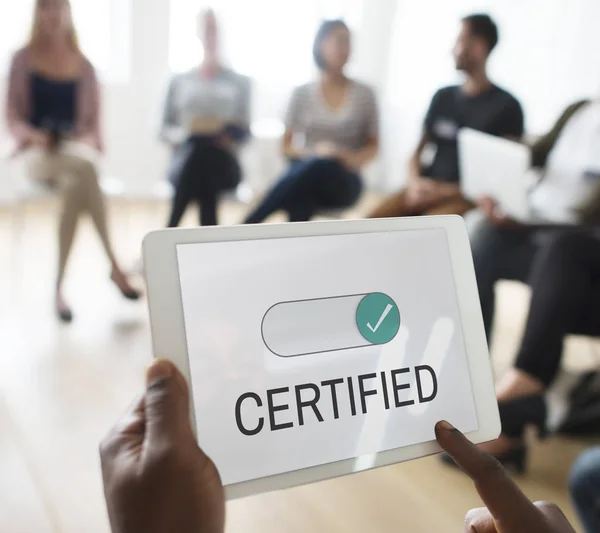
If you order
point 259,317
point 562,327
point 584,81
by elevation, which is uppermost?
point 584,81

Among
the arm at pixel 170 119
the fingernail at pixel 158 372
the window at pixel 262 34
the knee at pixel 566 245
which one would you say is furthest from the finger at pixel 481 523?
the window at pixel 262 34

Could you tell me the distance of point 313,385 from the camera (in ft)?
1.61

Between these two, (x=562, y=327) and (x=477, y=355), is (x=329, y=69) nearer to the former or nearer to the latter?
(x=562, y=327)

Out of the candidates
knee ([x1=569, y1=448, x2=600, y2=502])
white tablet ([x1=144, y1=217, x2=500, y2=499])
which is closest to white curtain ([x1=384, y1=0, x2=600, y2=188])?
knee ([x1=569, y1=448, x2=600, y2=502])

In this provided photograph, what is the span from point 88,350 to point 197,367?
1.42 metres

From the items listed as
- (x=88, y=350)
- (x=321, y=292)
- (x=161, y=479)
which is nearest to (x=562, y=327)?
(x=321, y=292)

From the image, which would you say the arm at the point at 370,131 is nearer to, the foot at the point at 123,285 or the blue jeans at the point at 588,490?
the foot at the point at 123,285

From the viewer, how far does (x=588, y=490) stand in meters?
0.82

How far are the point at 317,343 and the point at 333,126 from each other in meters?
1.87

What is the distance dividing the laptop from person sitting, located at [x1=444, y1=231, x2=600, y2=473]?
18 cm

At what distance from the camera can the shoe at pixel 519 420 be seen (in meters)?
1.25

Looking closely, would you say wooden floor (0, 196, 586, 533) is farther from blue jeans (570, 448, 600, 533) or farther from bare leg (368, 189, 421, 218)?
bare leg (368, 189, 421, 218)

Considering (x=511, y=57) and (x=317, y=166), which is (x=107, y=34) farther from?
(x=511, y=57)

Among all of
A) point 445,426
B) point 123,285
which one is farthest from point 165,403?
point 123,285
